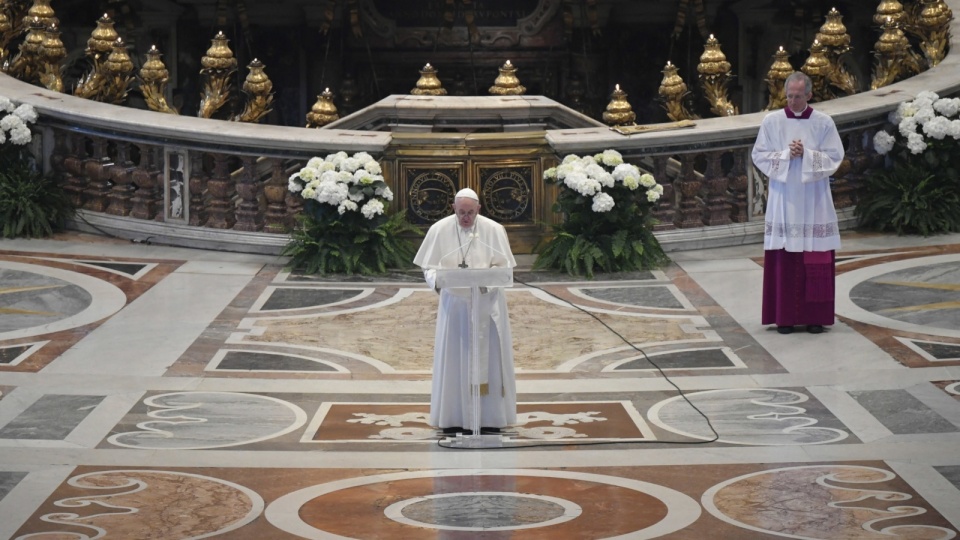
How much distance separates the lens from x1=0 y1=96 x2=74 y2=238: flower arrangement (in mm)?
16172

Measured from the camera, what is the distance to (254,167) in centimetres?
1580

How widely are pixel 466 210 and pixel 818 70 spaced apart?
798cm

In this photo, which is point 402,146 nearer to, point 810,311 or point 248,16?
point 810,311

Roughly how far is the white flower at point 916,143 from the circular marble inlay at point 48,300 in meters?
6.43

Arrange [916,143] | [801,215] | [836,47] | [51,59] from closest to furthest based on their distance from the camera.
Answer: [801,215]
[916,143]
[51,59]
[836,47]

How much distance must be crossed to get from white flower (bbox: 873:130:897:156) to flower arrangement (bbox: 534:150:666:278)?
7.65 feet

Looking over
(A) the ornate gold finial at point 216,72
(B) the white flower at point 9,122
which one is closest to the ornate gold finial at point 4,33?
(A) the ornate gold finial at point 216,72

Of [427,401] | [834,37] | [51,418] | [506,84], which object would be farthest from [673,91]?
[51,418]

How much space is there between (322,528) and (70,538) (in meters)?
1.19

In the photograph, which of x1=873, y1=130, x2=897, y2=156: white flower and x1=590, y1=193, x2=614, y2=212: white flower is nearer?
x1=590, y1=193, x2=614, y2=212: white flower

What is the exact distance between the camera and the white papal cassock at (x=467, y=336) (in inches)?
432

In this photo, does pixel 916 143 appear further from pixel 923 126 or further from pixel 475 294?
pixel 475 294

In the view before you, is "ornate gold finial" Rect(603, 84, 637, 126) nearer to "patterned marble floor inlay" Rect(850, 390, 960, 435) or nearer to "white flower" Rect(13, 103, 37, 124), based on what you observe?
"white flower" Rect(13, 103, 37, 124)

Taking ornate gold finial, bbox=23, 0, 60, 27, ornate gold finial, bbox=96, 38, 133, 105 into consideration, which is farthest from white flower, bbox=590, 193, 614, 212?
ornate gold finial, bbox=23, 0, 60, 27
